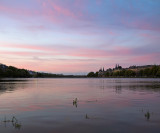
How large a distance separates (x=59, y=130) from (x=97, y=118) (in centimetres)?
528

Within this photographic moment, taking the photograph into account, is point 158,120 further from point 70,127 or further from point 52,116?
point 52,116

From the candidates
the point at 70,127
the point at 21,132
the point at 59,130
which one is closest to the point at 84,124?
the point at 70,127

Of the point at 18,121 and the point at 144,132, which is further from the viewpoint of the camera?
the point at 18,121

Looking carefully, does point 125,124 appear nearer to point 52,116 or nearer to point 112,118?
point 112,118

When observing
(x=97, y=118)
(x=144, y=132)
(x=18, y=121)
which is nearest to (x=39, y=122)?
(x=18, y=121)

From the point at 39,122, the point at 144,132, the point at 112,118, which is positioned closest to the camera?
the point at 144,132

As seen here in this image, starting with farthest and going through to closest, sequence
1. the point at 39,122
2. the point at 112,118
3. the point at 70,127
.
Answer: the point at 112,118 < the point at 39,122 < the point at 70,127

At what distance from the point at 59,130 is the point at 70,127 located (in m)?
1.18

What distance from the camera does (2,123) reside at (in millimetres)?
17828

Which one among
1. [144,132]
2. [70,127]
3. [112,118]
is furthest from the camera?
[112,118]

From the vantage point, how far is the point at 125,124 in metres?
17.5

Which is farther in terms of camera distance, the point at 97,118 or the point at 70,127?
the point at 97,118

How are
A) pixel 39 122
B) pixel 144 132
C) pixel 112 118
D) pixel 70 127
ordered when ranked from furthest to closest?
pixel 112 118, pixel 39 122, pixel 70 127, pixel 144 132

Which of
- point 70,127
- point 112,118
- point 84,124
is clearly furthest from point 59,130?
point 112,118
